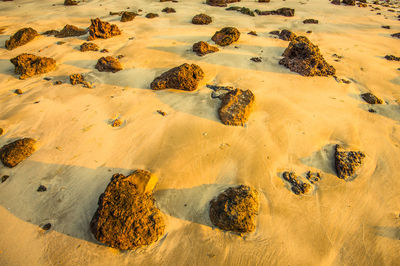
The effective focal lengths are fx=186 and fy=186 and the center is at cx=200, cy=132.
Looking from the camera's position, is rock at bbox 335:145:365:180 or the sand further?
rock at bbox 335:145:365:180

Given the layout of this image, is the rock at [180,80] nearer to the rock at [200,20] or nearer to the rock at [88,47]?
the rock at [88,47]

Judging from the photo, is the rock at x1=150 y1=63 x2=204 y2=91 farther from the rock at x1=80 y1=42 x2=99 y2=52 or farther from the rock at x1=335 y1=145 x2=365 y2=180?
the rock at x1=335 y1=145 x2=365 y2=180

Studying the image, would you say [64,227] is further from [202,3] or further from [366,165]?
[202,3]

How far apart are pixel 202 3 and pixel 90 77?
40.1 ft

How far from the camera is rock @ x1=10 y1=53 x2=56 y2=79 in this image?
6.61 m

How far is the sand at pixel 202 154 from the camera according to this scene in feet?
10.4

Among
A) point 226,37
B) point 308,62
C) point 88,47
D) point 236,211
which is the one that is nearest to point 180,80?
point 226,37

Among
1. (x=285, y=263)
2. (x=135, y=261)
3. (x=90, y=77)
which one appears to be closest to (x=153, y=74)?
(x=90, y=77)

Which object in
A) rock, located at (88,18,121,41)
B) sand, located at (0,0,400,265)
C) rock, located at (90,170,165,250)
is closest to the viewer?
rock, located at (90,170,165,250)

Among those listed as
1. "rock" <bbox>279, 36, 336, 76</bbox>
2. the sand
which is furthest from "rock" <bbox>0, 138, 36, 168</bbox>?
"rock" <bbox>279, 36, 336, 76</bbox>

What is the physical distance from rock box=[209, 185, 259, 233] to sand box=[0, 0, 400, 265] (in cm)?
17

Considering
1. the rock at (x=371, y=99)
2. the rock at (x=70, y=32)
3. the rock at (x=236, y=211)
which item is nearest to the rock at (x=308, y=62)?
the rock at (x=371, y=99)

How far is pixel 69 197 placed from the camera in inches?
145

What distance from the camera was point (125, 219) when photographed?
2971 millimetres
